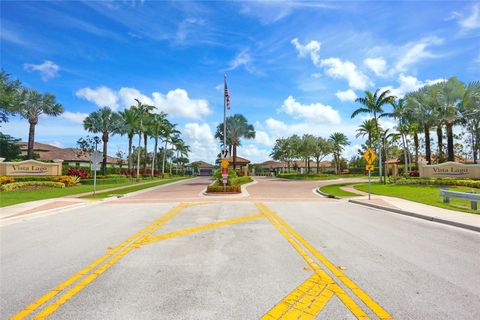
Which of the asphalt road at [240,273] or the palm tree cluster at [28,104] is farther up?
the palm tree cluster at [28,104]

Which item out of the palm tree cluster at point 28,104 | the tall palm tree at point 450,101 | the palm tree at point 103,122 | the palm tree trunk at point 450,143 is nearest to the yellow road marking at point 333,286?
the palm tree trunk at point 450,143

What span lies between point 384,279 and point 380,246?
7.33 ft

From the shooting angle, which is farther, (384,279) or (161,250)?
(161,250)

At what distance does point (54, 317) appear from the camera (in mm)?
3271

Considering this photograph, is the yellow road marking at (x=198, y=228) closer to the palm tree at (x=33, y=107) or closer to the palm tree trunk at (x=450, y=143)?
the palm tree trunk at (x=450, y=143)

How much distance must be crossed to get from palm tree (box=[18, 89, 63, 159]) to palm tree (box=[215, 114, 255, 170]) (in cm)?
2469

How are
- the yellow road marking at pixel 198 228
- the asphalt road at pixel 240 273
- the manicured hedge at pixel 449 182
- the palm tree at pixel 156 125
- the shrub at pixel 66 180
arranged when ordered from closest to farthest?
1. the asphalt road at pixel 240 273
2. the yellow road marking at pixel 198 228
3. the manicured hedge at pixel 449 182
4. the shrub at pixel 66 180
5. the palm tree at pixel 156 125

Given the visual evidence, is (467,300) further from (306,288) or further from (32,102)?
(32,102)

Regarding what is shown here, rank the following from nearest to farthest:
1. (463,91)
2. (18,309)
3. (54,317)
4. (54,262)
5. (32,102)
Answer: (54,317)
(18,309)
(54,262)
(463,91)
(32,102)

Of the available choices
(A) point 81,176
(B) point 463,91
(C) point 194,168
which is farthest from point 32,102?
(C) point 194,168

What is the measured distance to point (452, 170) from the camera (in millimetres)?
27031

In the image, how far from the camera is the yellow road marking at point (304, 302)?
130 inches

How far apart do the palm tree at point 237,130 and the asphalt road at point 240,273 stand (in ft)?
129

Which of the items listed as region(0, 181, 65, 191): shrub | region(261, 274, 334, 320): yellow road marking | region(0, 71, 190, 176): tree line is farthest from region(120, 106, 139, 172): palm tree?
region(261, 274, 334, 320): yellow road marking
